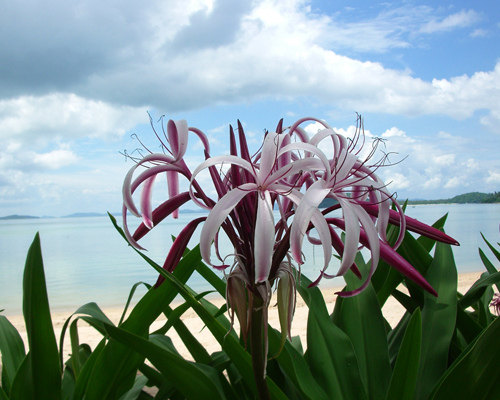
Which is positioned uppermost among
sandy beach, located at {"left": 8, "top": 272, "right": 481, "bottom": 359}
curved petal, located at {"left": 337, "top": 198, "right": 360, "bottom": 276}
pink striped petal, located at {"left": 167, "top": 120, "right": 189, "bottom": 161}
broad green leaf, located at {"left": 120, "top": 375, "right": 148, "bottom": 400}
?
pink striped petal, located at {"left": 167, "top": 120, "right": 189, "bottom": 161}

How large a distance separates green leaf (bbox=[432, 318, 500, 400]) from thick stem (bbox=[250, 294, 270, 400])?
36 cm

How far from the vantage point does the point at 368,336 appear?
1.14m

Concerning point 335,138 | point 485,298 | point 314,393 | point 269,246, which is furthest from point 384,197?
point 485,298

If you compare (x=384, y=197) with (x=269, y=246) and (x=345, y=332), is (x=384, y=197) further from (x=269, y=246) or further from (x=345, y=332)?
(x=345, y=332)

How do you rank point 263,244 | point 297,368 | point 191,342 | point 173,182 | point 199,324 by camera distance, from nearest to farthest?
1. point 263,244
2. point 173,182
3. point 297,368
4. point 191,342
5. point 199,324

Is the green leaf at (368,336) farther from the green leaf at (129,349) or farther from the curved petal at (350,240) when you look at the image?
the curved petal at (350,240)

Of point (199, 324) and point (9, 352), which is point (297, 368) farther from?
point (199, 324)

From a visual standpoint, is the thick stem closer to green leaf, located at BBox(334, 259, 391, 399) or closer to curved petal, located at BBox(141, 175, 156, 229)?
curved petal, located at BBox(141, 175, 156, 229)

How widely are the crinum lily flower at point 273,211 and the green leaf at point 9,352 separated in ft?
2.97

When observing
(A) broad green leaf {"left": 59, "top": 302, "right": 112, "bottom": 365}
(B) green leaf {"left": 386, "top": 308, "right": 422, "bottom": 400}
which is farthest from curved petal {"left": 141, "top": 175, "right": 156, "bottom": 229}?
(B) green leaf {"left": 386, "top": 308, "right": 422, "bottom": 400}

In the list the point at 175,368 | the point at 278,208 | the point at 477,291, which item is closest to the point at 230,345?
the point at 175,368

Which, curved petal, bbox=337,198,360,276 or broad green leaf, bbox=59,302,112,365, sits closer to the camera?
curved petal, bbox=337,198,360,276

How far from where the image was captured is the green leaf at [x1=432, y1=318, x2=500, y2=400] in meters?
0.82

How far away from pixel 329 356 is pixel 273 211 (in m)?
0.56
